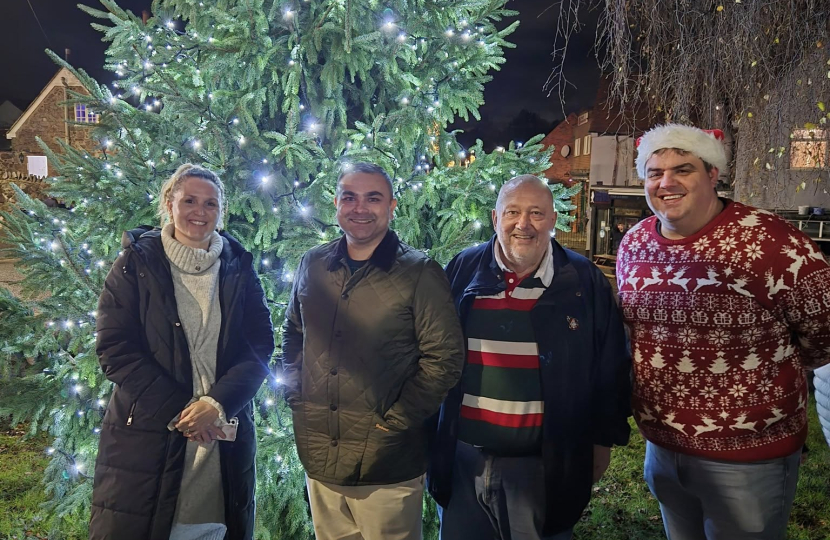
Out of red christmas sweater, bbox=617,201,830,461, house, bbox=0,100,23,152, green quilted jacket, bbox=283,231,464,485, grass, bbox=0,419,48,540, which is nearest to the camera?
red christmas sweater, bbox=617,201,830,461

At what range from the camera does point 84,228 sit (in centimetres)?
359

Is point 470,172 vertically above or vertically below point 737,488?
above

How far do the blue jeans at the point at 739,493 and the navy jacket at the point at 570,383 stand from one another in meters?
0.33

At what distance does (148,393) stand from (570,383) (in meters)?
1.95

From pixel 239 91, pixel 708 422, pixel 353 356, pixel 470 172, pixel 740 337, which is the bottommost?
pixel 708 422

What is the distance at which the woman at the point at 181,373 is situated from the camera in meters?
2.33

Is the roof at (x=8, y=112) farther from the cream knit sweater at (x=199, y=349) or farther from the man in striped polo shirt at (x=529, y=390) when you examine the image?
the man in striped polo shirt at (x=529, y=390)

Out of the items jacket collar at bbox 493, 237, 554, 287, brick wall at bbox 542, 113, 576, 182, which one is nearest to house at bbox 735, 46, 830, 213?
jacket collar at bbox 493, 237, 554, 287

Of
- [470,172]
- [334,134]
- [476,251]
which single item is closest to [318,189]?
[334,134]

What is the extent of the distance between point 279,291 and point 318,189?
839mm

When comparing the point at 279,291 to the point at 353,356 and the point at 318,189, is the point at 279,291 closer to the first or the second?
the point at 318,189

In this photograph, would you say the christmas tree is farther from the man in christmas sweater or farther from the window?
the man in christmas sweater

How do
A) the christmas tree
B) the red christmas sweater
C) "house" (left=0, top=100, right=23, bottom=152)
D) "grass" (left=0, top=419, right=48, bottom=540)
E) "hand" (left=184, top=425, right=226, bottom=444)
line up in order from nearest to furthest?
the red christmas sweater → "hand" (left=184, top=425, right=226, bottom=444) → the christmas tree → "grass" (left=0, top=419, right=48, bottom=540) → "house" (left=0, top=100, right=23, bottom=152)

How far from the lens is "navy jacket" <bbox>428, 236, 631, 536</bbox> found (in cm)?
237
